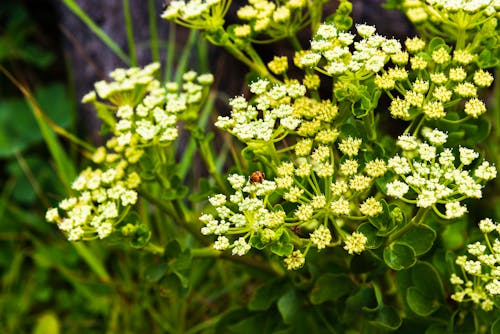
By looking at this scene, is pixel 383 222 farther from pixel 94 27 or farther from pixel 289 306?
pixel 94 27

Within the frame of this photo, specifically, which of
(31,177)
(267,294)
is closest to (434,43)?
(267,294)

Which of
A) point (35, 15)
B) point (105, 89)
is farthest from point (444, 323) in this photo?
point (35, 15)

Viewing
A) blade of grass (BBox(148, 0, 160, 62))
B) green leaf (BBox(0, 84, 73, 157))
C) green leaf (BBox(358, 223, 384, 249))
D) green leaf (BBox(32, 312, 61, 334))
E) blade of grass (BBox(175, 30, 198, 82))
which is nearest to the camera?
green leaf (BBox(358, 223, 384, 249))

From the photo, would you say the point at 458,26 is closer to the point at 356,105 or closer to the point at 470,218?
the point at 356,105

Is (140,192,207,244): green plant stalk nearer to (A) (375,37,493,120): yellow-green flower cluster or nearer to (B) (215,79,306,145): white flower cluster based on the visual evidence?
(B) (215,79,306,145): white flower cluster

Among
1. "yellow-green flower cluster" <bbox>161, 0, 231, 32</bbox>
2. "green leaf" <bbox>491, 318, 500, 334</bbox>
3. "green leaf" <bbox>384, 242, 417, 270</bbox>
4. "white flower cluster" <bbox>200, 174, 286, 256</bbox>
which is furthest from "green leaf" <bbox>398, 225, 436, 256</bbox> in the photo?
"yellow-green flower cluster" <bbox>161, 0, 231, 32</bbox>

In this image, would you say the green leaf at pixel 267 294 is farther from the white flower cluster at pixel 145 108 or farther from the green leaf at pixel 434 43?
the green leaf at pixel 434 43
